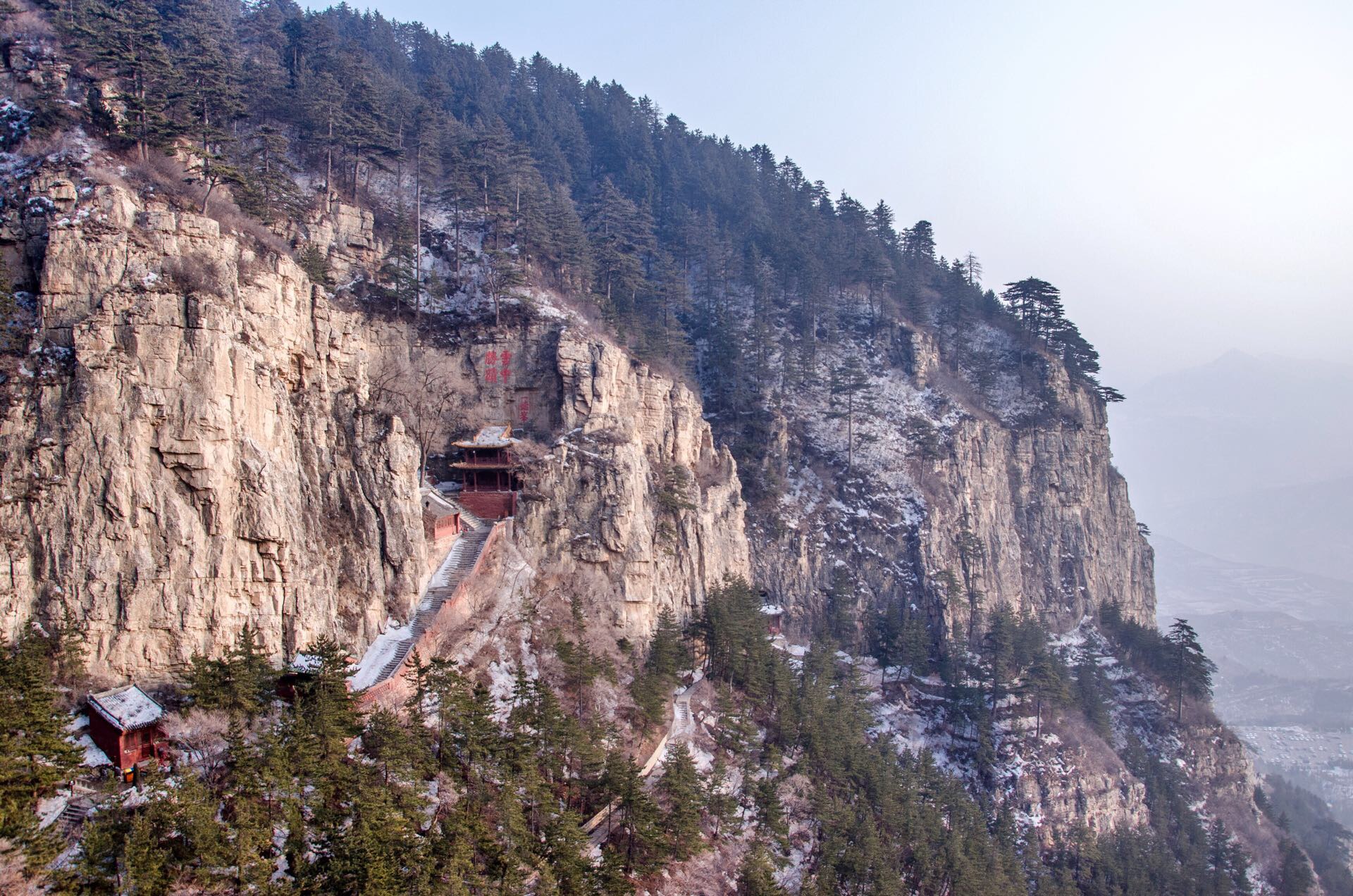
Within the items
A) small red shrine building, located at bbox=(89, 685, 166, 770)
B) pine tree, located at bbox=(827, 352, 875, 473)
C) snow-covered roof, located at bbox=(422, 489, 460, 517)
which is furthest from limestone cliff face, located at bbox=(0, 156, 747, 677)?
pine tree, located at bbox=(827, 352, 875, 473)

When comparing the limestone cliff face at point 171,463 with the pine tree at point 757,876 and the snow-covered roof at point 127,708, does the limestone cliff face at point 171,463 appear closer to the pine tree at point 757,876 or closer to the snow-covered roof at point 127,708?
the snow-covered roof at point 127,708

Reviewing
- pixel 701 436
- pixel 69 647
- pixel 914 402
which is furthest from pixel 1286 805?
pixel 69 647

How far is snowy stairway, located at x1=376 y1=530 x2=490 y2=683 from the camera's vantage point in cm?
2998

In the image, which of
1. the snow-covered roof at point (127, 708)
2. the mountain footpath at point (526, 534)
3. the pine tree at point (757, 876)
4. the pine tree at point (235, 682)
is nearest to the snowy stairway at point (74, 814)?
the mountain footpath at point (526, 534)

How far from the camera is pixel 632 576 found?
39781mm

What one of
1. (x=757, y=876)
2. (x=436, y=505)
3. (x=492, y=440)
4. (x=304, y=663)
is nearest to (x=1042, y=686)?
(x=757, y=876)

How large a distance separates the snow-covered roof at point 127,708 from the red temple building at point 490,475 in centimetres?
1730

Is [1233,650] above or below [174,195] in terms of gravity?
below

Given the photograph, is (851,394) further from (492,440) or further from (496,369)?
(492,440)

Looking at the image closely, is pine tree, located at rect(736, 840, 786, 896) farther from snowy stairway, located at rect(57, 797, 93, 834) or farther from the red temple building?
snowy stairway, located at rect(57, 797, 93, 834)

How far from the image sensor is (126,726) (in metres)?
21.9

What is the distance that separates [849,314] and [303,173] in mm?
46072

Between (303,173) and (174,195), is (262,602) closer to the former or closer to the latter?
(174,195)

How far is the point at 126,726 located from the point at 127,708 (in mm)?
745
